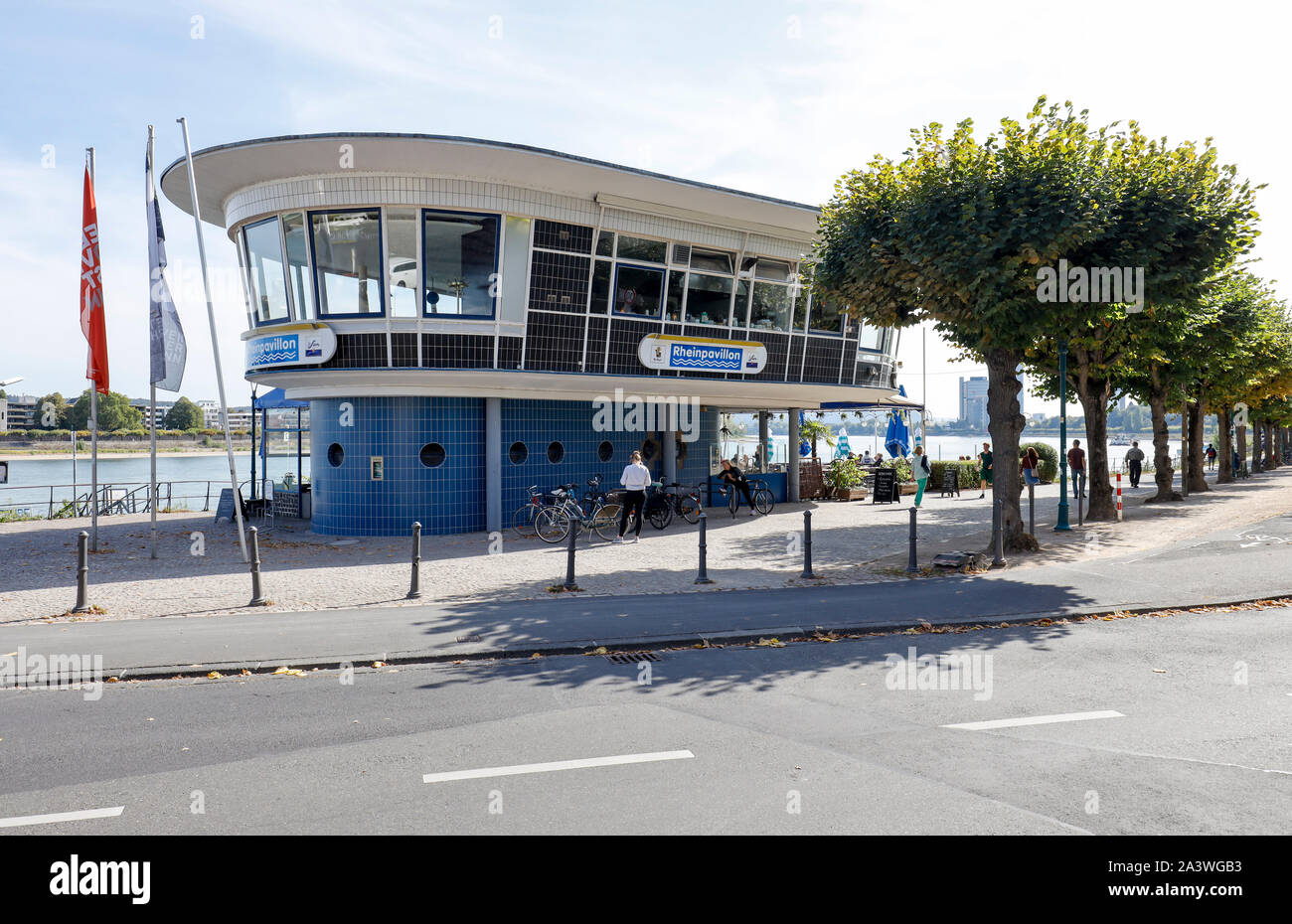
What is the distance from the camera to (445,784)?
15.6 feet

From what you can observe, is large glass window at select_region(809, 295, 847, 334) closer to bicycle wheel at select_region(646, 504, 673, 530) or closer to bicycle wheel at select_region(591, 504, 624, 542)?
bicycle wheel at select_region(646, 504, 673, 530)

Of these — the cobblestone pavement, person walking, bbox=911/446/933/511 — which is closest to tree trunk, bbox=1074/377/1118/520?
the cobblestone pavement

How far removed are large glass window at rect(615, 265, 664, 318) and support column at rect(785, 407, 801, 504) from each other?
781 cm

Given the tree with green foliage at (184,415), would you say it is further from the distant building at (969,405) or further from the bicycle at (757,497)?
the distant building at (969,405)

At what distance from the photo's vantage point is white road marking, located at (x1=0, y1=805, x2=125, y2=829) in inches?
169

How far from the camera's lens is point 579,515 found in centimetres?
1756

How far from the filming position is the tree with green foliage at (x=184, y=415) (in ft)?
322

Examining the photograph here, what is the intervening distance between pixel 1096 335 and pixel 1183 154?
666 centimetres

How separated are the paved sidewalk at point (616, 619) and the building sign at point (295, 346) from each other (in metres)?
8.55

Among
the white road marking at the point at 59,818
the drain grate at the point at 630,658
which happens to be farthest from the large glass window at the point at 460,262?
the white road marking at the point at 59,818

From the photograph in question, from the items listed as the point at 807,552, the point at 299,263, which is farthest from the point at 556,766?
the point at 299,263

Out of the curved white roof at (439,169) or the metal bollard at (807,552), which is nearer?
the metal bollard at (807,552)
